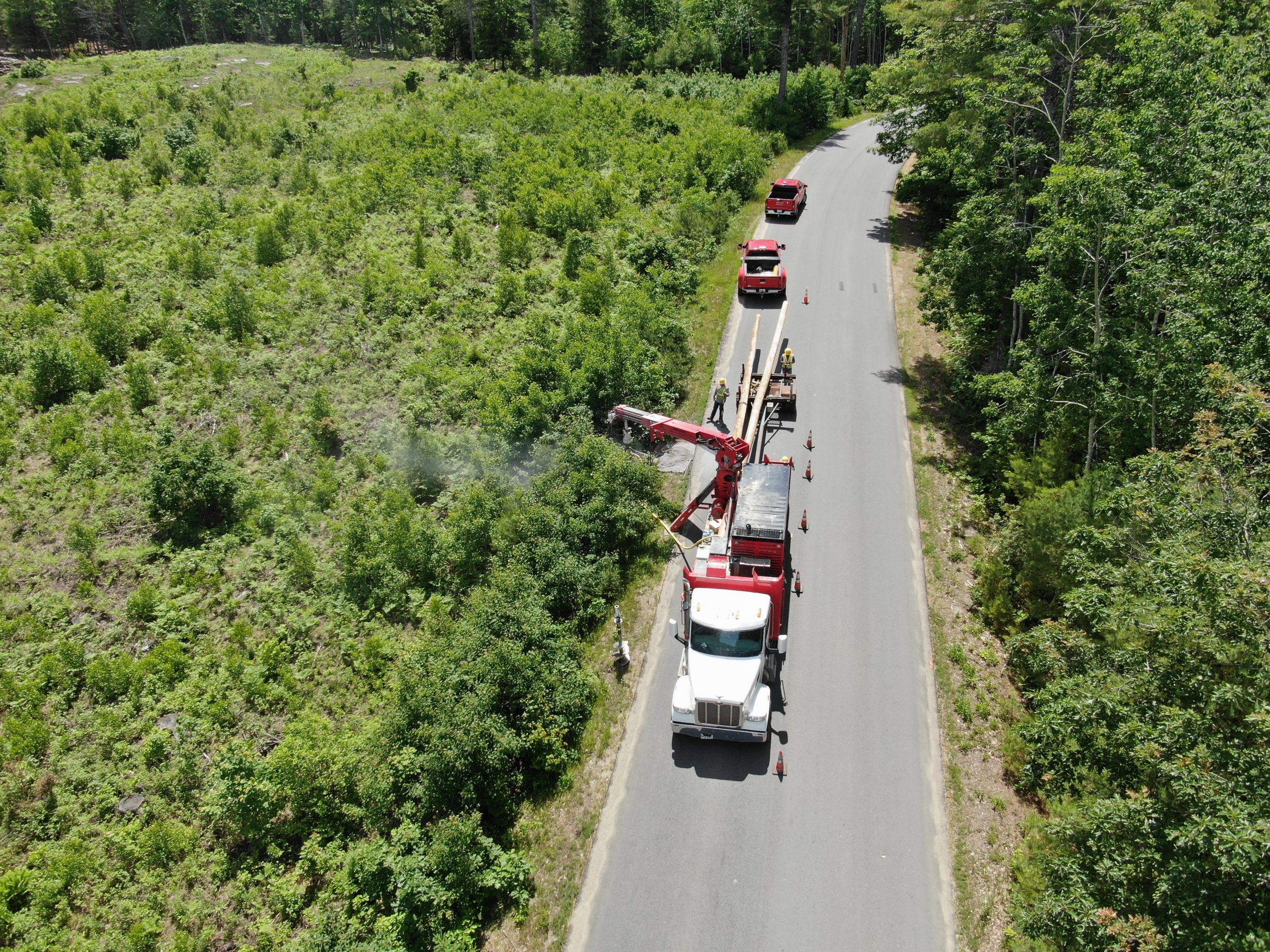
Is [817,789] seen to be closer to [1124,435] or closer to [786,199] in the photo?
[1124,435]

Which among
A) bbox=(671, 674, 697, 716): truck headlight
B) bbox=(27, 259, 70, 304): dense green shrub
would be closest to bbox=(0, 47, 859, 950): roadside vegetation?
bbox=(27, 259, 70, 304): dense green shrub

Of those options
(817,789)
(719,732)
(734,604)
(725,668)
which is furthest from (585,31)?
(817,789)

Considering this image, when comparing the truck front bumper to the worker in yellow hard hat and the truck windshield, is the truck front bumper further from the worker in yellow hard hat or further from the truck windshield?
the worker in yellow hard hat

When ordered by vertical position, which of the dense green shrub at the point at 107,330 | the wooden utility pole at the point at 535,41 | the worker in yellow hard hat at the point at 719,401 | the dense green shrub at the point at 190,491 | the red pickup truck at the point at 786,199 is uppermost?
the wooden utility pole at the point at 535,41

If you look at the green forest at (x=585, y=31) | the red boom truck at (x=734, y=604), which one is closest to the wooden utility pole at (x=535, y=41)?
the green forest at (x=585, y=31)

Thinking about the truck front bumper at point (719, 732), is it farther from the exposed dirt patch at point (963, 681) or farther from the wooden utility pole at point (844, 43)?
the wooden utility pole at point (844, 43)

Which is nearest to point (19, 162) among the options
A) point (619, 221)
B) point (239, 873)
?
point (619, 221)
